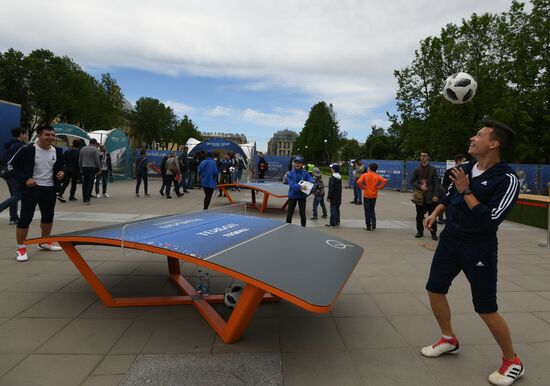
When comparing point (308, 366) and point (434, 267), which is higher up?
point (434, 267)

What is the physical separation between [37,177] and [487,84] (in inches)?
1249

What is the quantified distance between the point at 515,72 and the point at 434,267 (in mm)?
29679

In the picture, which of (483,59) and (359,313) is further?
(483,59)

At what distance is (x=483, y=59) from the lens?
30406 millimetres

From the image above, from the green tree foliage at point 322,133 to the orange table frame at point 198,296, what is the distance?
78.0 meters

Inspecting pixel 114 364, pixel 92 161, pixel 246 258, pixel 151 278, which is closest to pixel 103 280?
pixel 151 278

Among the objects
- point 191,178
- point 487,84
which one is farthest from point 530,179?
point 191,178

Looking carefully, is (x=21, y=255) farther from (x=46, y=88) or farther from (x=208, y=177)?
(x=46, y=88)

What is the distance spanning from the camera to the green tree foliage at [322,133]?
82.9 meters

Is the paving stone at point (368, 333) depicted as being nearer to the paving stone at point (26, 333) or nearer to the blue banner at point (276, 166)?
the paving stone at point (26, 333)

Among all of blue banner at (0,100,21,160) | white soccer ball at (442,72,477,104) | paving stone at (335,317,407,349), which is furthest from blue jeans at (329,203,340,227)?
blue banner at (0,100,21,160)

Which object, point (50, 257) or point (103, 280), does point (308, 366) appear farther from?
point (50, 257)

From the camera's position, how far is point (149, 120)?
236ft

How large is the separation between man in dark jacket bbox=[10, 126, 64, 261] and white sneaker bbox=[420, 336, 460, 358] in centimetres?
522
